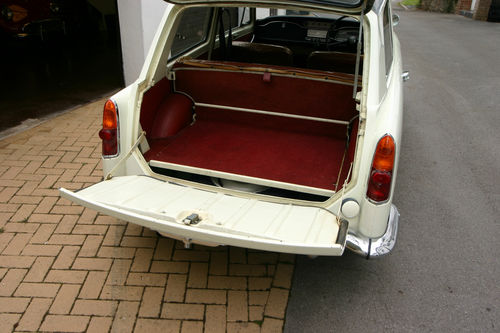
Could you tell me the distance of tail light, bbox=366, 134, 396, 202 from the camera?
250cm

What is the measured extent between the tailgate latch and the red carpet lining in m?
0.72

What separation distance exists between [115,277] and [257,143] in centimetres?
146

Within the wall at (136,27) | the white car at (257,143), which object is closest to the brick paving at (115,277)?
the white car at (257,143)

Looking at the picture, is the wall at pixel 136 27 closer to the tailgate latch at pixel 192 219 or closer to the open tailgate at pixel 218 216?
the open tailgate at pixel 218 216

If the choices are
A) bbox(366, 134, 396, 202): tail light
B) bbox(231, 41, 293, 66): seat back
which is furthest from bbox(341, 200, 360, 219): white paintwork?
bbox(231, 41, 293, 66): seat back

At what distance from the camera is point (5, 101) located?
251 inches

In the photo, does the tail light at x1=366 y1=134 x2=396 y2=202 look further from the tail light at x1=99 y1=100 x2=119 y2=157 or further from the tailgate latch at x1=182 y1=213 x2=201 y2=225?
the tail light at x1=99 y1=100 x2=119 y2=157

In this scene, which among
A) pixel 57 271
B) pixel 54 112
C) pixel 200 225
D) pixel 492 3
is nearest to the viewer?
pixel 200 225

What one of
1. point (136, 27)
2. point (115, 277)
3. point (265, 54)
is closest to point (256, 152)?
point (115, 277)

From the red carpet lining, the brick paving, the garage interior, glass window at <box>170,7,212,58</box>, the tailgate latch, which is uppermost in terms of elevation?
glass window at <box>170,7,212,58</box>

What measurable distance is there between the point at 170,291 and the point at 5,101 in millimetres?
5010

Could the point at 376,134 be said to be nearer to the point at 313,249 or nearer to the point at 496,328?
the point at 313,249

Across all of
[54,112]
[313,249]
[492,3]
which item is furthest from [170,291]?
[492,3]

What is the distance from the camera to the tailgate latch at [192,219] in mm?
2270
